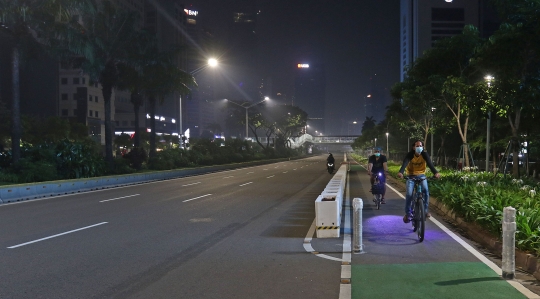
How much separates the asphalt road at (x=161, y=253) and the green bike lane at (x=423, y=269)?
1.98ft

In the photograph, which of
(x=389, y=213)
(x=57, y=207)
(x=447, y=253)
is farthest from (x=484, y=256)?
(x=57, y=207)

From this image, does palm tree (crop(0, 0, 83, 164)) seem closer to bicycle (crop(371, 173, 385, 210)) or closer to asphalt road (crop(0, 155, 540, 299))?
asphalt road (crop(0, 155, 540, 299))

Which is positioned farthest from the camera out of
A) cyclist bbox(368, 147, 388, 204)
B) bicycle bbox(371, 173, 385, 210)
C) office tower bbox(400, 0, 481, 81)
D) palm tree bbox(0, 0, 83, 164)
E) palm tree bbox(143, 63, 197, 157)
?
office tower bbox(400, 0, 481, 81)

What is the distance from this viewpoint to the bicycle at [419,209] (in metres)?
10.5

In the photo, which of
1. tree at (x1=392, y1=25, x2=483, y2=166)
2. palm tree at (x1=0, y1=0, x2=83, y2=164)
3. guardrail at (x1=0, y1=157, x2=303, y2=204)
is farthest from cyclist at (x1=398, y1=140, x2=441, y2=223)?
palm tree at (x1=0, y1=0, x2=83, y2=164)

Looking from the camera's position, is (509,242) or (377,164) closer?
(509,242)

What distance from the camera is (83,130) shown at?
72938 mm

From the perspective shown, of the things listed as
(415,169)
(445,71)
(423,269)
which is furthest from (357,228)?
(445,71)

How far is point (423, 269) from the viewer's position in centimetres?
810

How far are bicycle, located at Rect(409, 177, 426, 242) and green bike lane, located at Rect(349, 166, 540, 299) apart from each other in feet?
0.86

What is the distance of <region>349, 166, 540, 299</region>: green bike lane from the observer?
6832 mm

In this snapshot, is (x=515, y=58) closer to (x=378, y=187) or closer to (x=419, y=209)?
(x=378, y=187)

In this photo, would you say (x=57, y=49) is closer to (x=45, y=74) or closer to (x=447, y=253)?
(x=447, y=253)

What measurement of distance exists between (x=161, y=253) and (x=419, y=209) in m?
5.22
